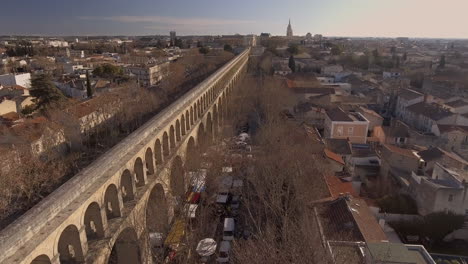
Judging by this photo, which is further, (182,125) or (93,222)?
(182,125)

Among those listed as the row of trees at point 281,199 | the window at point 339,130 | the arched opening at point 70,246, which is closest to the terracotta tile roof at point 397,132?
the window at point 339,130

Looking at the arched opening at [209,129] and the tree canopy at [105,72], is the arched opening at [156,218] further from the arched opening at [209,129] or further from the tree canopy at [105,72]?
the tree canopy at [105,72]

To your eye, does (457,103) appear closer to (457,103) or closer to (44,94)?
(457,103)

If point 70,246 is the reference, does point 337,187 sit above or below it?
below

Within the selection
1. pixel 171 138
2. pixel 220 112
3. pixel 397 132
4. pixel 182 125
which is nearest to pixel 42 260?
pixel 171 138

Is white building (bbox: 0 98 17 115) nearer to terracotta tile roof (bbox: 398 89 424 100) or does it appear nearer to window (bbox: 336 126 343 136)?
window (bbox: 336 126 343 136)

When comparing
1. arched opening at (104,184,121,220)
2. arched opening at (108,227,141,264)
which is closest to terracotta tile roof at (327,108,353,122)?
arched opening at (108,227,141,264)
